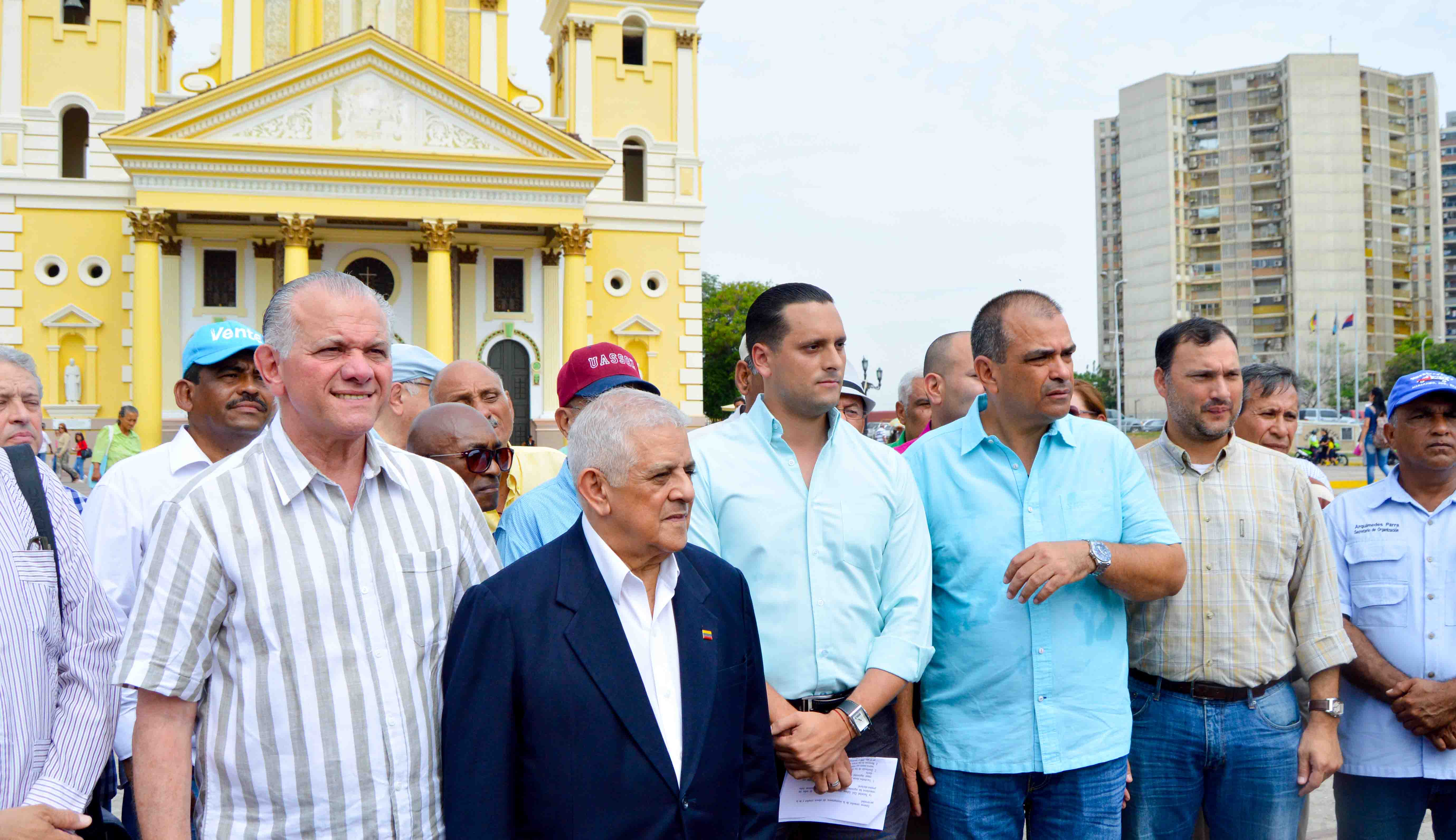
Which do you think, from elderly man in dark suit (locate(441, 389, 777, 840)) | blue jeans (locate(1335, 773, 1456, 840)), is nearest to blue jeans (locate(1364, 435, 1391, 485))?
blue jeans (locate(1335, 773, 1456, 840))

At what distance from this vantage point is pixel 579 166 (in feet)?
92.5

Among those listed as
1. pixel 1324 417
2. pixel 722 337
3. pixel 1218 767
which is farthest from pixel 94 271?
pixel 1324 417

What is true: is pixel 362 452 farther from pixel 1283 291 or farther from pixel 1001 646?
pixel 1283 291

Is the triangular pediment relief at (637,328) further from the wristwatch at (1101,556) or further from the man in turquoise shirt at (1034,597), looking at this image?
the wristwatch at (1101,556)

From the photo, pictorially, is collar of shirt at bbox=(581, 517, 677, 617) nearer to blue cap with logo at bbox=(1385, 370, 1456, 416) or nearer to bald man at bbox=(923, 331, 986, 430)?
blue cap with logo at bbox=(1385, 370, 1456, 416)

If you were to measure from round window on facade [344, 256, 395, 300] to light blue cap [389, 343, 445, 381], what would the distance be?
24.7m

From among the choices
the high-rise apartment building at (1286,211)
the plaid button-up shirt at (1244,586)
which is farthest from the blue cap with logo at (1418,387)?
the high-rise apartment building at (1286,211)

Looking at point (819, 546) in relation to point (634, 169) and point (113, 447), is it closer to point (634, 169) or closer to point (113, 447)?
point (113, 447)

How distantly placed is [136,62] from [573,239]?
12.3 m

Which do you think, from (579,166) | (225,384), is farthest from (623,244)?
(225,384)

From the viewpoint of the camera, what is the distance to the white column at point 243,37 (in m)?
30.5

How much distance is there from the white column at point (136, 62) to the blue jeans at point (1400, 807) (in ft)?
103

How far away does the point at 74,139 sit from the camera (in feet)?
95.5

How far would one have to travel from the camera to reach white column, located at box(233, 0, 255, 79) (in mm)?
30516
